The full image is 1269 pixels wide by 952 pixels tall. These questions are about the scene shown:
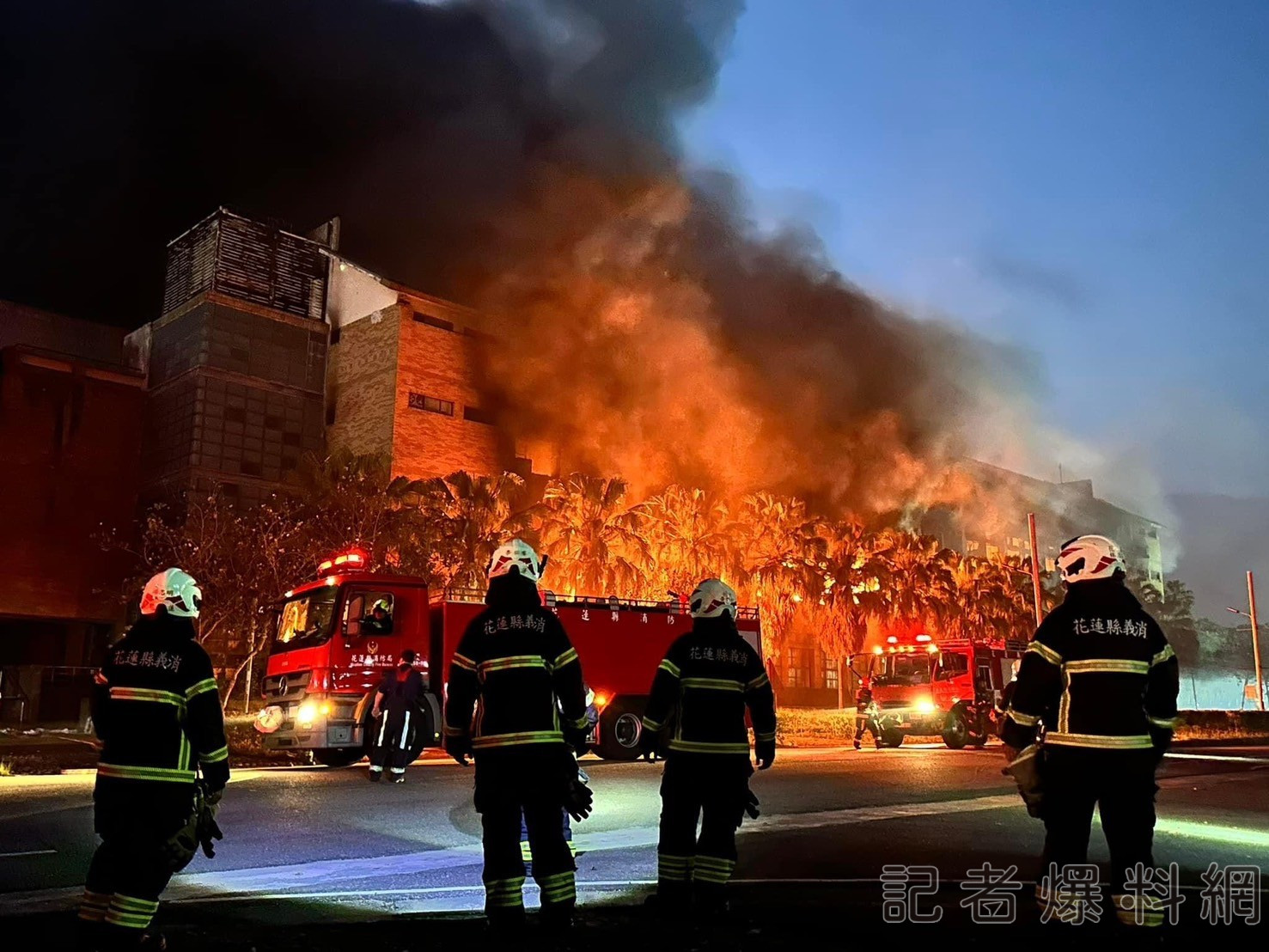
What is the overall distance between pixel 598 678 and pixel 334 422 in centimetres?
2241

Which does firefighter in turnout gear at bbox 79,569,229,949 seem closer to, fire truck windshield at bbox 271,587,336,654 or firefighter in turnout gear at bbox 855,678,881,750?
fire truck windshield at bbox 271,587,336,654

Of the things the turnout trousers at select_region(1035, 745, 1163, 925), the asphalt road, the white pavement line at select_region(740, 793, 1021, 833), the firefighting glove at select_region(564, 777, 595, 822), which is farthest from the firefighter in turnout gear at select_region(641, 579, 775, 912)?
the white pavement line at select_region(740, 793, 1021, 833)

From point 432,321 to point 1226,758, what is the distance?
1040 inches

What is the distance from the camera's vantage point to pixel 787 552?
31.3 metres

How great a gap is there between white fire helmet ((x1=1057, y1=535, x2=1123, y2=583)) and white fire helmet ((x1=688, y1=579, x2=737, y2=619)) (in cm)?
156

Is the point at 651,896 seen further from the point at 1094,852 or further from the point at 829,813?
the point at 829,813

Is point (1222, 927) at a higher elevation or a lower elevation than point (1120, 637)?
lower

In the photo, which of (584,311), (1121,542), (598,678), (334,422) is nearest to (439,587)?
(598,678)

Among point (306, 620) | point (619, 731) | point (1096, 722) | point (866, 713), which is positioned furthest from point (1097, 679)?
point (866, 713)

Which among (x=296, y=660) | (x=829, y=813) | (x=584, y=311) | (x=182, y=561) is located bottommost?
(x=829, y=813)

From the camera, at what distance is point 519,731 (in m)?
4.55

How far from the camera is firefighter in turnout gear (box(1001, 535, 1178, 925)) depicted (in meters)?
4.22

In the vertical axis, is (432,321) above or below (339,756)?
above

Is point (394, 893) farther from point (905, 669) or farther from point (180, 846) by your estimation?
point (905, 669)
